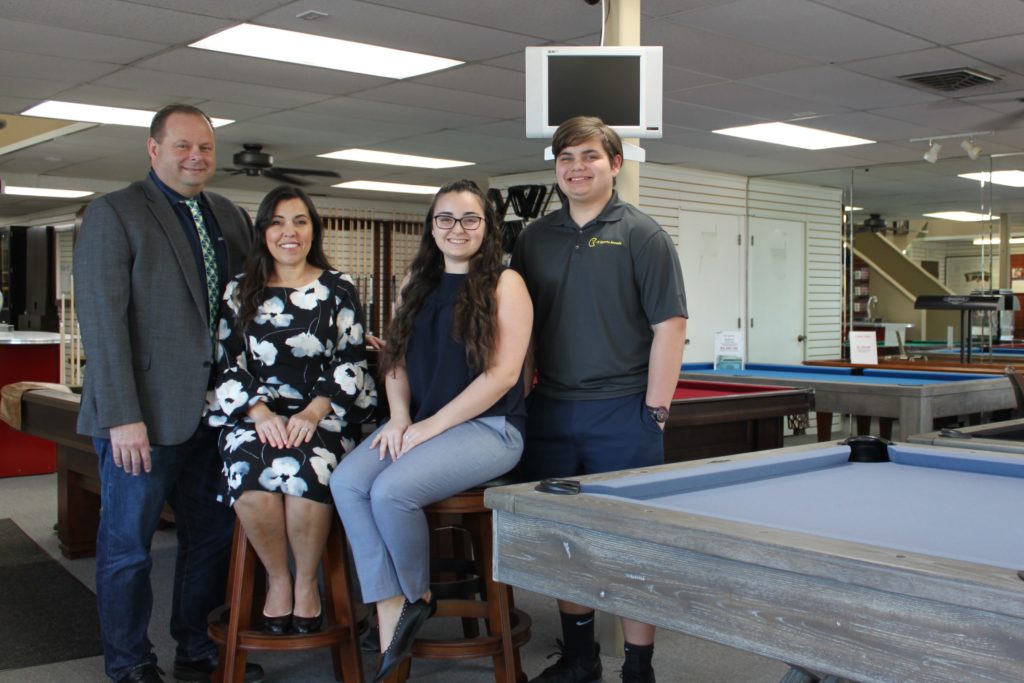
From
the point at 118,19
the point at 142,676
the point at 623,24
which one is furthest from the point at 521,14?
the point at 142,676

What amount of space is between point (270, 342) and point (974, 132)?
7.24 m

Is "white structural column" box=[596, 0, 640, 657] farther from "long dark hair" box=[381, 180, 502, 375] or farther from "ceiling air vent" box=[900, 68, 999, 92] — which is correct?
"ceiling air vent" box=[900, 68, 999, 92]

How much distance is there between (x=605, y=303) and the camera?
10.6 feet

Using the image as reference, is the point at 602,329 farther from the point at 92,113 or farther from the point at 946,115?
the point at 92,113

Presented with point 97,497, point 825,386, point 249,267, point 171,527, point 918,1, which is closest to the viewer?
point 249,267

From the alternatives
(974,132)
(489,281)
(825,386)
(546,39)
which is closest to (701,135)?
(974,132)

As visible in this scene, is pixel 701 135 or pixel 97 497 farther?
pixel 701 135

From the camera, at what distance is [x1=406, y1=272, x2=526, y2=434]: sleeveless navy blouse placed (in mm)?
3086

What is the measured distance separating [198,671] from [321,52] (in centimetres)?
376

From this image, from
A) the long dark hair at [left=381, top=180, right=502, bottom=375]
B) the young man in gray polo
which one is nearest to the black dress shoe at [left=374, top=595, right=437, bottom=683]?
the young man in gray polo

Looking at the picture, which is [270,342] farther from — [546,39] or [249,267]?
[546,39]

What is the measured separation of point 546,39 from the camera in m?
5.71

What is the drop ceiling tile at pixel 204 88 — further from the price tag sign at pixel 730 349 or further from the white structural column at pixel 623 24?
the price tag sign at pixel 730 349

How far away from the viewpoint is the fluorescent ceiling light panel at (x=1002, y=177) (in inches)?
401
